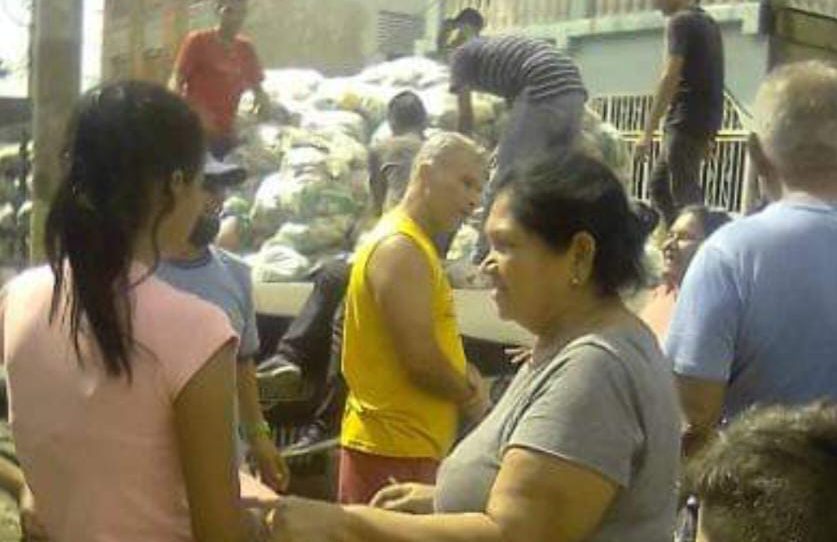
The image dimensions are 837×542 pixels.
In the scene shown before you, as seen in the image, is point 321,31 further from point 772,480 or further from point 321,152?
point 772,480

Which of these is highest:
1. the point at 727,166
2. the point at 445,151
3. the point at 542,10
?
the point at 542,10

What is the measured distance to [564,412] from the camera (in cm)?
251

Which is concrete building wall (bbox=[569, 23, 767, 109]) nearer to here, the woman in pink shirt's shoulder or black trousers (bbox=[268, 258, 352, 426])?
black trousers (bbox=[268, 258, 352, 426])

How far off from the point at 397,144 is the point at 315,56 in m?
12.5

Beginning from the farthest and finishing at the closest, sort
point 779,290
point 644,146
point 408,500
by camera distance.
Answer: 1. point 644,146
2. point 779,290
3. point 408,500

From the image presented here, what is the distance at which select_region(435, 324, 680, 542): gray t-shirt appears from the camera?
2.50 m

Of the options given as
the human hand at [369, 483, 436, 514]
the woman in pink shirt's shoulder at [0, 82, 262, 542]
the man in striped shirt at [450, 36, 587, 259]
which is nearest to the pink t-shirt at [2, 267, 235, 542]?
the woman in pink shirt's shoulder at [0, 82, 262, 542]

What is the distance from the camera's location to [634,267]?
2.73 meters

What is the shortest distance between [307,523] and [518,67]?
4.88 m

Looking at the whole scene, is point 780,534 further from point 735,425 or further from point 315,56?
point 315,56

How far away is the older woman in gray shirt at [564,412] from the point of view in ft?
8.18

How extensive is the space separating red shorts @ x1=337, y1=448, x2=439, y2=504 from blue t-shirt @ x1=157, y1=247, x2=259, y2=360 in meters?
0.45

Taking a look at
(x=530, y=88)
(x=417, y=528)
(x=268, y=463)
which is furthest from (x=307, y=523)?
(x=530, y=88)

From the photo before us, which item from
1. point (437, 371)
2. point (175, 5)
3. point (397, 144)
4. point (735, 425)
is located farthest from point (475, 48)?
point (175, 5)
